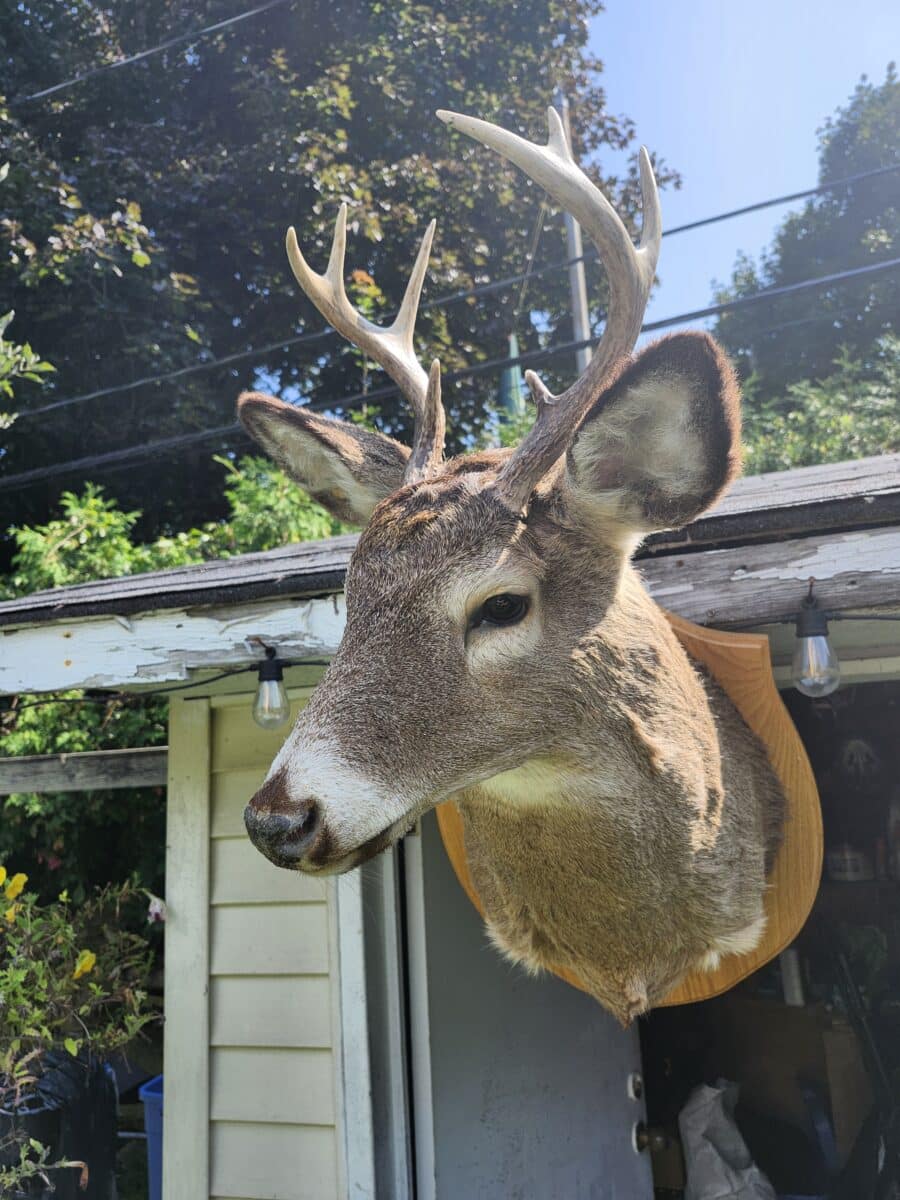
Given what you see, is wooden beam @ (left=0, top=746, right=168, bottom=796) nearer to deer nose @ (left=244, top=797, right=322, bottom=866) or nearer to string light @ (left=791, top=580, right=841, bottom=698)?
string light @ (left=791, top=580, right=841, bottom=698)

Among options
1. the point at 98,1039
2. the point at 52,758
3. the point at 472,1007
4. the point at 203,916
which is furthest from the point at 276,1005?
the point at 52,758

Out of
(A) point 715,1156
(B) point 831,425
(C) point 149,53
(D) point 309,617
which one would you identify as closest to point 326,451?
→ (D) point 309,617

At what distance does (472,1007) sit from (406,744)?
7.19 feet

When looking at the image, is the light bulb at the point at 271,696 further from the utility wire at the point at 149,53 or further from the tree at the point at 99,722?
the utility wire at the point at 149,53

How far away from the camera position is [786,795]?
8.90 ft

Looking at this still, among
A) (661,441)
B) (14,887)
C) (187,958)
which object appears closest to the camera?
(661,441)

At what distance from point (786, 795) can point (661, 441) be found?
1.10 metres

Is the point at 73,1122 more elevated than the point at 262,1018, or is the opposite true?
the point at 262,1018

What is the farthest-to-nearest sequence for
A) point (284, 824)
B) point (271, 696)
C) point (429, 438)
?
point (271, 696) → point (429, 438) → point (284, 824)

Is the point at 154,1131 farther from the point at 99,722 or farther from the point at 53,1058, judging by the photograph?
the point at 99,722

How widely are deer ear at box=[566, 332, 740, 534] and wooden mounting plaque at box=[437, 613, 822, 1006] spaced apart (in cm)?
57

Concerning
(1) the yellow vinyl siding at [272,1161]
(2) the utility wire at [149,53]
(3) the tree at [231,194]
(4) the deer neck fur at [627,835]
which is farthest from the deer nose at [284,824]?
(3) the tree at [231,194]

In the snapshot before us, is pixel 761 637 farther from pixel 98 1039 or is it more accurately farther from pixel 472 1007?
pixel 98 1039

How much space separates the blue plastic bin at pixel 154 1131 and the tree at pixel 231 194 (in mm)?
7194
